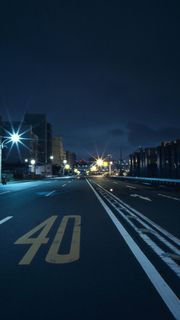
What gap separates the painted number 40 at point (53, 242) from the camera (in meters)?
6.22

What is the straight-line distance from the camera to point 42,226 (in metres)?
10.0

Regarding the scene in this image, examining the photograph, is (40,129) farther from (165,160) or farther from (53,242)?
(53,242)

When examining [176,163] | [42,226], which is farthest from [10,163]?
[42,226]

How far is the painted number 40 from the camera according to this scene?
6.22 meters

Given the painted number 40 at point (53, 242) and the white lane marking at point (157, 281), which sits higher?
the painted number 40 at point (53, 242)

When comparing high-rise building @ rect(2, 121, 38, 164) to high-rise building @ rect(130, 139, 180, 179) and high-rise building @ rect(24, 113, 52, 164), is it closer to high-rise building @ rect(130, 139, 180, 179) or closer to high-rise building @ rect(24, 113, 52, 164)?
high-rise building @ rect(24, 113, 52, 164)

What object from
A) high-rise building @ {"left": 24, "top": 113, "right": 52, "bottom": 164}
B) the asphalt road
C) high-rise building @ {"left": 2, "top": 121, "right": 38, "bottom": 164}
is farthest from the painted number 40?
high-rise building @ {"left": 24, "top": 113, "right": 52, "bottom": 164}

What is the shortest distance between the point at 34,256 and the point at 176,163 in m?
40.7

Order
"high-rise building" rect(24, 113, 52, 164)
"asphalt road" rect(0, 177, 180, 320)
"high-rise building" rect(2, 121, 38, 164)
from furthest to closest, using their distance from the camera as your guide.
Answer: "high-rise building" rect(24, 113, 52, 164)
"high-rise building" rect(2, 121, 38, 164)
"asphalt road" rect(0, 177, 180, 320)

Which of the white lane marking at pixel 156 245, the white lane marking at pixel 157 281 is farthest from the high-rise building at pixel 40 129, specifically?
the white lane marking at pixel 157 281

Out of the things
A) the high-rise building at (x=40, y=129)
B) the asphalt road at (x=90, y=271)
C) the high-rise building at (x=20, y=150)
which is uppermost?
the high-rise building at (x=40, y=129)

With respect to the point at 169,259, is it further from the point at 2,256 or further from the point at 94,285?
the point at 2,256

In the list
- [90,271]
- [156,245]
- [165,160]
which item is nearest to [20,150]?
[165,160]

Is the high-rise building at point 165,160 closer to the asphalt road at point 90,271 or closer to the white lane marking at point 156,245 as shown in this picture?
the white lane marking at point 156,245
